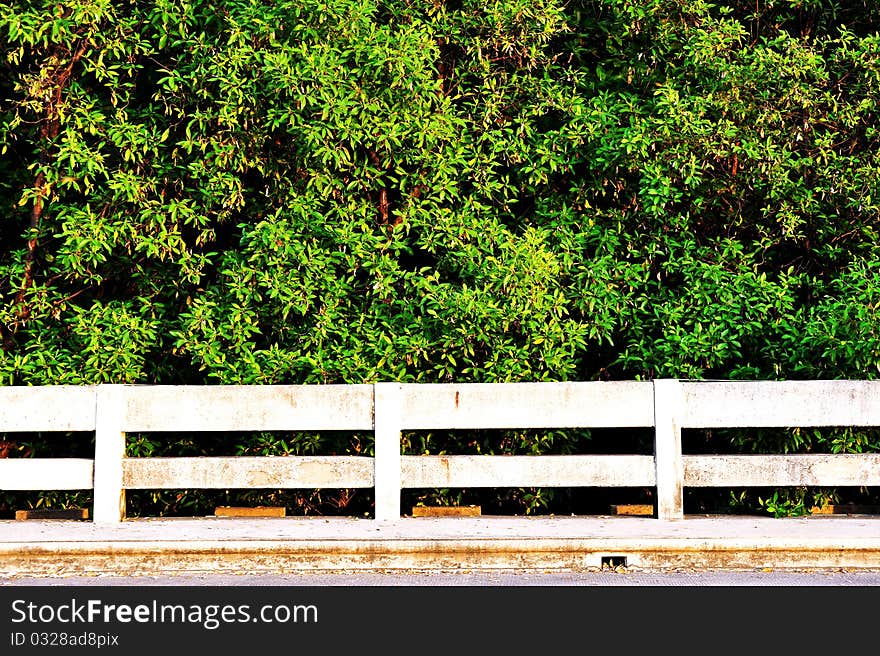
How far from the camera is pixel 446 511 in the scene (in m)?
10.1

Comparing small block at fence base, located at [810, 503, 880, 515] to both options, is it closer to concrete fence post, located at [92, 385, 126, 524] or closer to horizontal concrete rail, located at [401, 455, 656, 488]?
horizontal concrete rail, located at [401, 455, 656, 488]

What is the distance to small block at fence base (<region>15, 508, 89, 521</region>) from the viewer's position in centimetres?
996

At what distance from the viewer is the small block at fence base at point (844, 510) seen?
992 centimetres

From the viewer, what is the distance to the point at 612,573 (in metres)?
8.23

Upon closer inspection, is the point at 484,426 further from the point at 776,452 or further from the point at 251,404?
the point at 776,452

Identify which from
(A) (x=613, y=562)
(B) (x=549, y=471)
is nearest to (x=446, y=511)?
(B) (x=549, y=471)

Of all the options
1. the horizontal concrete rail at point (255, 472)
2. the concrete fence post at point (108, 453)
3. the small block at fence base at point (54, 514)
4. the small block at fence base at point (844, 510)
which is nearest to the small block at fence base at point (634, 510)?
the small block at fence base at point (844, 510)

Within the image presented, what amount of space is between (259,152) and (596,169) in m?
2.76

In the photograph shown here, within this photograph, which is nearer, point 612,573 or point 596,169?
point 612,573

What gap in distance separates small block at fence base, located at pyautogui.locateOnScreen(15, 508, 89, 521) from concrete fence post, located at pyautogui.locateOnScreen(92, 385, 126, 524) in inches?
21.4

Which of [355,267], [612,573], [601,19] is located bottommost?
[612,573]

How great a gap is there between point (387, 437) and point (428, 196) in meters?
2.14

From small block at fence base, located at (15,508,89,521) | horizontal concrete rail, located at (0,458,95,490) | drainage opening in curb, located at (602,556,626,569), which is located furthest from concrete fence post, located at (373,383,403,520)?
small block at fence base, located at (15,508,89,521)

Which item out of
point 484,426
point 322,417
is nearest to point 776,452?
point 484,426
